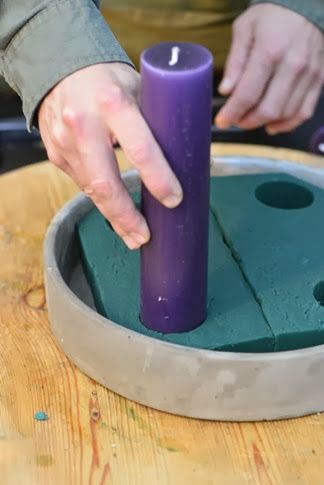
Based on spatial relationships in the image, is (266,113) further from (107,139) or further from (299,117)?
(107,139)

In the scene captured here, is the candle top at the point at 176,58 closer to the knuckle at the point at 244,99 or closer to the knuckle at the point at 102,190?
the knuckle at the point at 102,190

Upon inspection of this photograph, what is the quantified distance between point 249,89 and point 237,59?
52 millimetres

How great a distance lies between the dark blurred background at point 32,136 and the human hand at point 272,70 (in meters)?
0.19

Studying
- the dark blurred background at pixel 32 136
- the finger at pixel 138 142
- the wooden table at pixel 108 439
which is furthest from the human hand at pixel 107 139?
the dark blurred background at pixel 32 136

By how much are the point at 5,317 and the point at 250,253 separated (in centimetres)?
24

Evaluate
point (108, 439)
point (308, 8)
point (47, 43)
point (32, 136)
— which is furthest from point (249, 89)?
point (32, 136)

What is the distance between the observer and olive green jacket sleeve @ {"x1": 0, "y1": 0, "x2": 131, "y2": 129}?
0.64m

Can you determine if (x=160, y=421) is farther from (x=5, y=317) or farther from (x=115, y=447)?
(x=5, y=317)

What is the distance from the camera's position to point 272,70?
0.96m

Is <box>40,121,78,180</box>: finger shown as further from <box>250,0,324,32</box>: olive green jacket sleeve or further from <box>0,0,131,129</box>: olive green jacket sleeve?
<box>250,0,324,32</box>: olive green jacket sleeve

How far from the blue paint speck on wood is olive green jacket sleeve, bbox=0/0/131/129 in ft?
0.79

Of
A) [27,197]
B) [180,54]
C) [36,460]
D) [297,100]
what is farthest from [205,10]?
[36,460]

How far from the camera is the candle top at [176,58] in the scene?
0.57 meters

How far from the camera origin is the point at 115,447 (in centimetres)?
67
